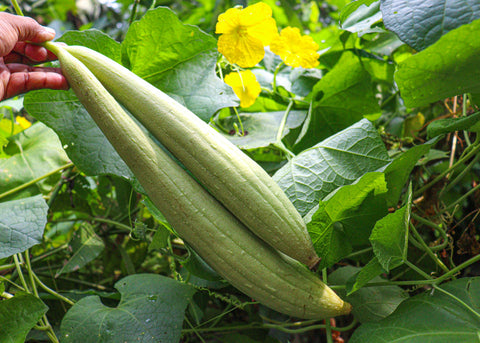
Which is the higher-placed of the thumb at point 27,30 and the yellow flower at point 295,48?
the thumb at point 27,30

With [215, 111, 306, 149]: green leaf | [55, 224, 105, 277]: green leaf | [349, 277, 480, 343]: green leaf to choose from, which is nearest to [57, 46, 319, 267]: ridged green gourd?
[349, 277, 480, 343]: green leaf

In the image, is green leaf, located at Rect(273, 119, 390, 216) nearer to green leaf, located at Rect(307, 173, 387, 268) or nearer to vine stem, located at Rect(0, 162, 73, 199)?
green leaf, located at Rect(307, 173, 387, 268)

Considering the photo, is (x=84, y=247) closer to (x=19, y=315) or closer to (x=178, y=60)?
(x=19, y=315)

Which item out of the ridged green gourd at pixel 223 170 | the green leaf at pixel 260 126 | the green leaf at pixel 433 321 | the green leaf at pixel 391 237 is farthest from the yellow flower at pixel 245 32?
the green leaf at pixel 433 321

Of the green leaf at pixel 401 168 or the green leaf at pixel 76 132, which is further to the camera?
the green leaf at pixel 76 132

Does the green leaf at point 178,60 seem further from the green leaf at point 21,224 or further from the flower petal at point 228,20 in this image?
the green leaf at point 21,224

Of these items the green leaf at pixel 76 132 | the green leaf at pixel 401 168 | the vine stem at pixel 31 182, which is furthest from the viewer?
the vine stem at pixel 31 182

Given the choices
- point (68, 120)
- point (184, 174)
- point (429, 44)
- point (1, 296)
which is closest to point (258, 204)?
point (184, 174)

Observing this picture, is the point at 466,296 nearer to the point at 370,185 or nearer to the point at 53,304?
the point at 370,185
